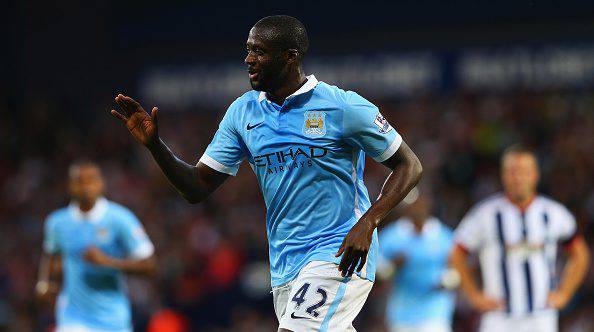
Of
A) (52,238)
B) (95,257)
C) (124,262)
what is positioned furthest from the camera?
(52,238)

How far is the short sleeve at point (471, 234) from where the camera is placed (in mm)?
8031

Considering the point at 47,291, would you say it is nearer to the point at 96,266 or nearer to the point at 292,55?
the point at 96,266

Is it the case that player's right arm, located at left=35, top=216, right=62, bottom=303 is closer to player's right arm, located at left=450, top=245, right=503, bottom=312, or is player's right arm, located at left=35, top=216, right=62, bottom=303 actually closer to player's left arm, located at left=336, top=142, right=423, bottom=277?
player's right arm, located at left=450, top=245, right=503, bottom=312

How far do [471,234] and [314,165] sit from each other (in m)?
3.43

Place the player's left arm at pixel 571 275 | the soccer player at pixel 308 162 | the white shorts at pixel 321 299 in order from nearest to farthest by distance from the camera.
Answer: the white shorts at pixel 321 299 → the soccer player at pixel 308 162 → the player's left arm at pixel 571 275

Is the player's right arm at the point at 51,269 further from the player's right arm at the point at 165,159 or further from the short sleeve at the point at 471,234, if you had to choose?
the player's right arm at the point at 165,159

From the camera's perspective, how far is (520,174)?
25.2 feet

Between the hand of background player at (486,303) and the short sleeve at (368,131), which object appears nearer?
the short sleeve at (368,131)

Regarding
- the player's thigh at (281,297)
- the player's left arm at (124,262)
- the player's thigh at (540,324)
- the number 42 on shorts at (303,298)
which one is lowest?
the player's thigh at (540,324)

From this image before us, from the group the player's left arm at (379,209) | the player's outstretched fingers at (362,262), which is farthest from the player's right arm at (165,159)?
the player's outstretched fingers at (362,262)

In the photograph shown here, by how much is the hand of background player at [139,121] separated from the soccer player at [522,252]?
11.5 ft

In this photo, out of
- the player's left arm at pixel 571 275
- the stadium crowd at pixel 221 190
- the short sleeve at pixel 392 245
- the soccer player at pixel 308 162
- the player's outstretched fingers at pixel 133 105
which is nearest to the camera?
the soccer player at pixel 308 162

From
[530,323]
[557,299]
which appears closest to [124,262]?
[530,323]

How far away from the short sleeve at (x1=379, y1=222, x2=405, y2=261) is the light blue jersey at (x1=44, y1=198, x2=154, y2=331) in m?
3.15
